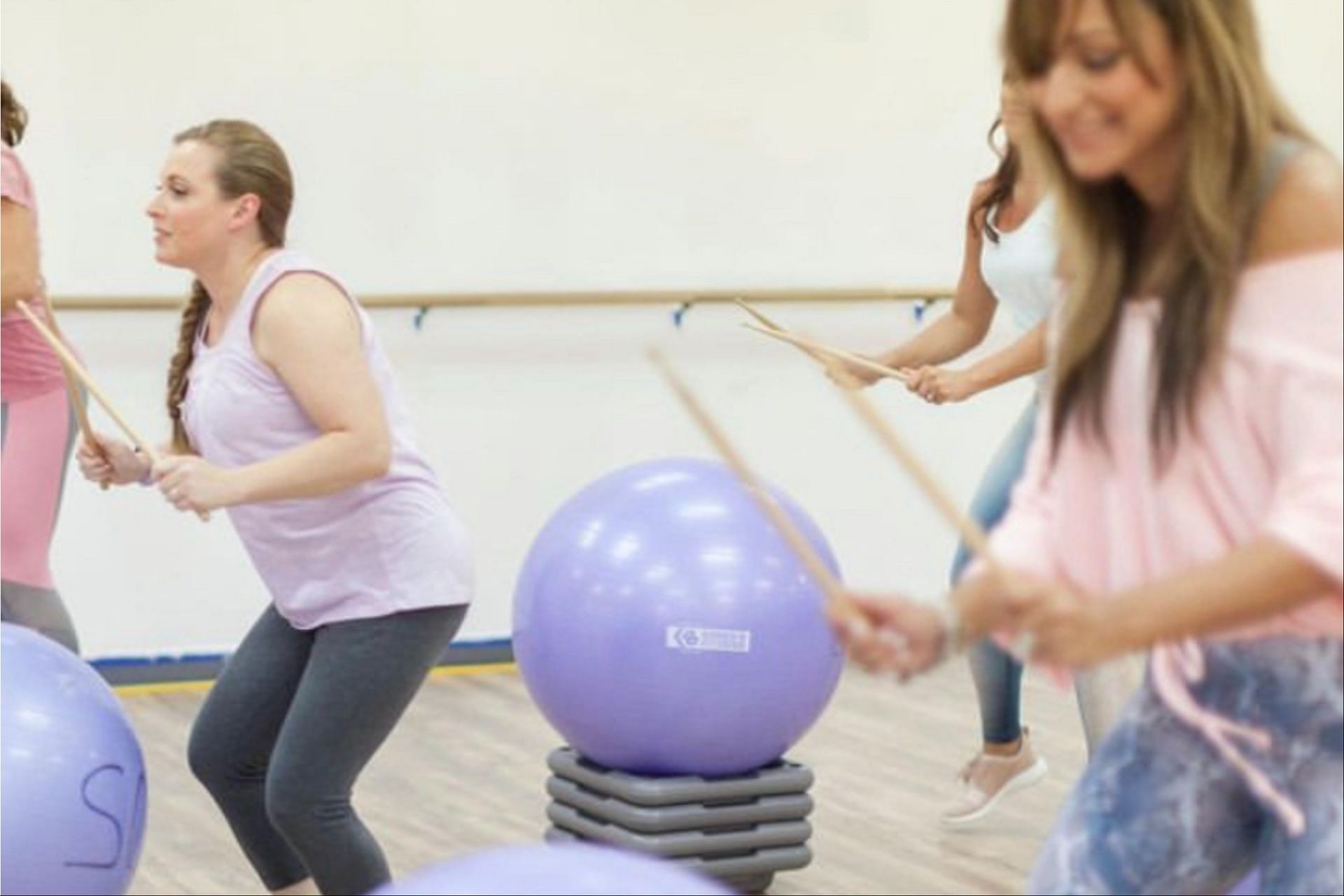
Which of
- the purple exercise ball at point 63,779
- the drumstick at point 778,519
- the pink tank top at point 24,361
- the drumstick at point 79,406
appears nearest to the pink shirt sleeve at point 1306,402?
the drumstick at point 778,519

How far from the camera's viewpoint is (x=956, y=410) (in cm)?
727

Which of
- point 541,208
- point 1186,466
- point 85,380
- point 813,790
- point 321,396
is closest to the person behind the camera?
point 1186,466

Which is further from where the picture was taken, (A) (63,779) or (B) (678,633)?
(B) (678,633)

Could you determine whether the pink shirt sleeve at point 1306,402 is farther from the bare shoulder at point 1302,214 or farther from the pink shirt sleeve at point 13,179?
the pink shirt sleeve at point 13,179

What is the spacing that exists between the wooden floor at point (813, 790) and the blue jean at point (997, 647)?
0.73ft

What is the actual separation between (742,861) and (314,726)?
3.65ft

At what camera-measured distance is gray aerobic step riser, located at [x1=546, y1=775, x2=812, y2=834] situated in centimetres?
402

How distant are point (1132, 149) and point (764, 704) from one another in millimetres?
2152

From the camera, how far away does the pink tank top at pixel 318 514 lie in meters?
3.34

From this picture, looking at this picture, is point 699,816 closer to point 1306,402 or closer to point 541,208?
point 1306,402

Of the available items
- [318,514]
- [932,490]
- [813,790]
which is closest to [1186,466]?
[932,490]

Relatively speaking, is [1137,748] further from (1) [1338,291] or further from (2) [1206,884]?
(1) [1338,291]

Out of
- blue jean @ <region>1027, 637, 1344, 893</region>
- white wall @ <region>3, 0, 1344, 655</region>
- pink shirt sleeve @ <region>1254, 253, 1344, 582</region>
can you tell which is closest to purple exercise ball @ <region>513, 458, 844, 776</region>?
blue jean @ <region>1027, 637, 1344, 893</region>

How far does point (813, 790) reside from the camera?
16.7 feet
